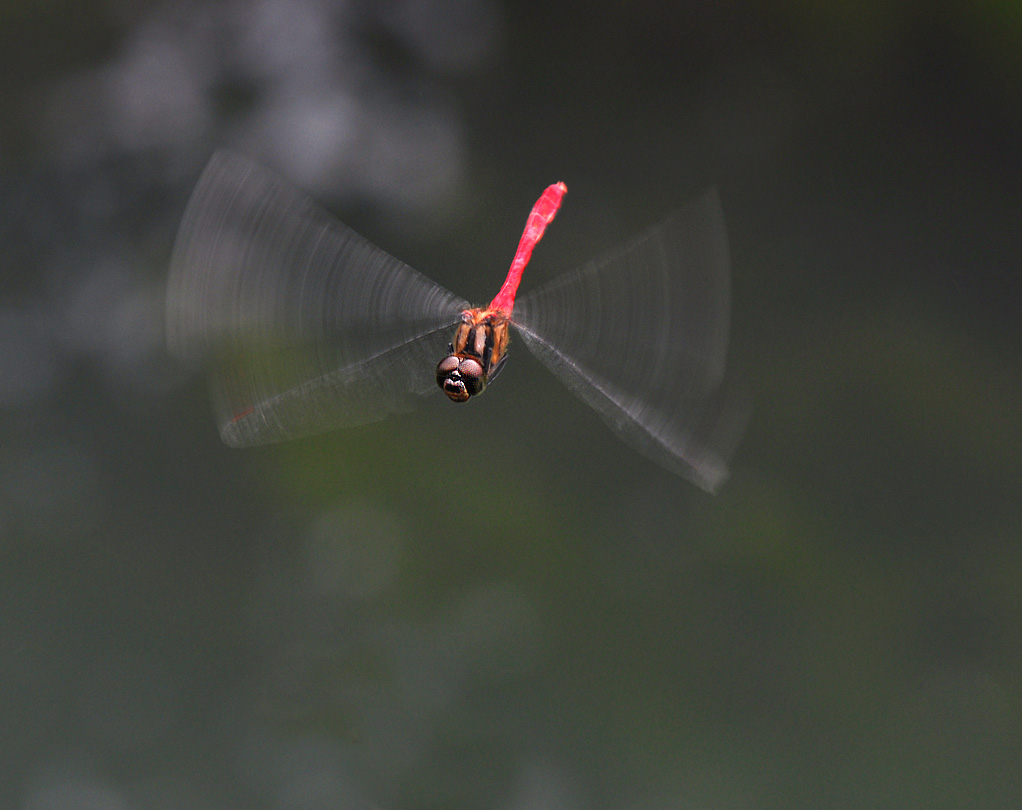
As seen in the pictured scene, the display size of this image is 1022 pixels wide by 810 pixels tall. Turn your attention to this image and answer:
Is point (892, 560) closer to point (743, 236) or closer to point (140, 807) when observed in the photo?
point (743, 236)

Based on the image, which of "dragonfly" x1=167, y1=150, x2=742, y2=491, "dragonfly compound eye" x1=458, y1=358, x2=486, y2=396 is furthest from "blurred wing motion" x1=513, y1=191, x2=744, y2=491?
"dragonfly compound eye" x1=458, y1=358, x2=486, y2=396

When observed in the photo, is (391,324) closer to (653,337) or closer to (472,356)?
(472,356)

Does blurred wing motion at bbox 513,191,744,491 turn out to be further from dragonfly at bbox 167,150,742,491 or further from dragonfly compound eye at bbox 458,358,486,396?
dragonfly compound eye at bbox 458,358,486,396

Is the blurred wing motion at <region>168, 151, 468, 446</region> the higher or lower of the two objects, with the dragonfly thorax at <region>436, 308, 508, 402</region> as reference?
lower

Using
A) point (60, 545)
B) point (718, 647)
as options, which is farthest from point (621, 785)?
point (60, 545)

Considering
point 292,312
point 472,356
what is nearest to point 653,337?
point 472,356
